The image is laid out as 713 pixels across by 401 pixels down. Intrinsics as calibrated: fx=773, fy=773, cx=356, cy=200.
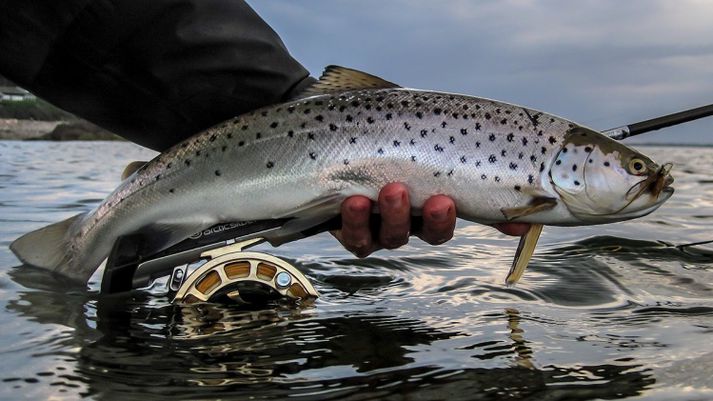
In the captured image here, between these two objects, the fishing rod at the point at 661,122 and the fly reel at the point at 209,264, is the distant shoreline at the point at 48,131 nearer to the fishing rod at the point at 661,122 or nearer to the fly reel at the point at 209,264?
the fly reel at the point at 209,264

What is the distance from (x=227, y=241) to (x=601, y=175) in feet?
5.09

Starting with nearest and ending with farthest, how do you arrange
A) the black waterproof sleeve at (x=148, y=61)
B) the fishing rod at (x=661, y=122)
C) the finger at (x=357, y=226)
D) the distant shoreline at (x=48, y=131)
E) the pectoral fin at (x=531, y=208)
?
the pectoral fin at (x=531, y=208) → the finger at (x=357, y=226) → the black waterproof sleeve at (x=148, y=61) → the fishing rod at (x=661, y=122) → the distant shoreline at (x=48, y=131)

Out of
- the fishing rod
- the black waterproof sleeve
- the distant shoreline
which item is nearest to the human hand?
the fishing rod

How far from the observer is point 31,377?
2377mm

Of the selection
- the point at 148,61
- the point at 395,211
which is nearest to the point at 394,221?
the point at 395,211

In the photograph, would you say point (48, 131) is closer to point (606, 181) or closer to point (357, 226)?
point (357, 226)

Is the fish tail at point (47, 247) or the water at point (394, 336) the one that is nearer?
the water at point (394, 336)

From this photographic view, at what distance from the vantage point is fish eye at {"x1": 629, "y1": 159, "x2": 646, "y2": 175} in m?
3.06

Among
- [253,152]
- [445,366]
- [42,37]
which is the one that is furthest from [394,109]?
[42,37]

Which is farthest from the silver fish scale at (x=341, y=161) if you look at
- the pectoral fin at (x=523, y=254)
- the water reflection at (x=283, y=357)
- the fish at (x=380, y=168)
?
the water reflection at (x=283, y=357)

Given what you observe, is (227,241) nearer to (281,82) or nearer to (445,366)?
(281,82)

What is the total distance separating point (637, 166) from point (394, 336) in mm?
1182

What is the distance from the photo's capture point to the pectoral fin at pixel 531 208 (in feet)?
9.95

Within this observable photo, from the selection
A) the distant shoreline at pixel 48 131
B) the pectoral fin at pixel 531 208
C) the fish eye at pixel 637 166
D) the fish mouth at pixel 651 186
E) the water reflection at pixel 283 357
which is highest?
the distant shoreline at pixel 48 131
